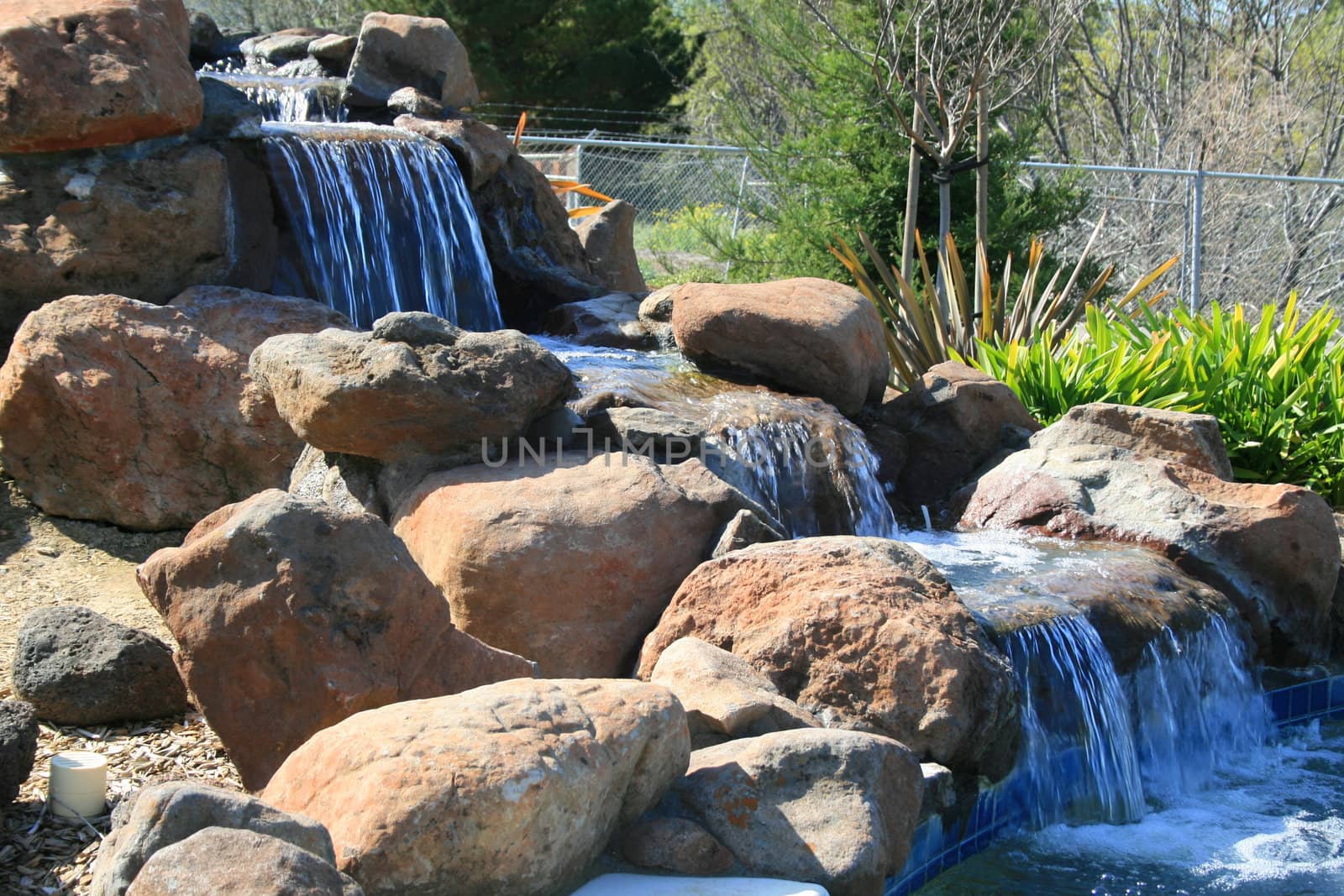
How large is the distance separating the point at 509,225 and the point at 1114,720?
5028 millimetres

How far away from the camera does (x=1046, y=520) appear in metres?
5.56

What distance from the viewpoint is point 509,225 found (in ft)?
26.8

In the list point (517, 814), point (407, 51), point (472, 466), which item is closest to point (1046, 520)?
point (472, 466)

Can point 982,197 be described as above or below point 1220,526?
above

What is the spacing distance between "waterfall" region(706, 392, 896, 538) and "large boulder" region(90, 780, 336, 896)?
2861 millimetres

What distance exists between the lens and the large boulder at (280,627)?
3379 millimetres

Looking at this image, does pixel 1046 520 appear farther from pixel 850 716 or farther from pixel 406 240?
pixel 406 240

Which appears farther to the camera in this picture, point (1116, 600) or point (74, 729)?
point (1116, 600)

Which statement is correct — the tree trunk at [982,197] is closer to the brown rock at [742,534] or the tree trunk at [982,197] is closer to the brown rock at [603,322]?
the brown rock at [603,322]

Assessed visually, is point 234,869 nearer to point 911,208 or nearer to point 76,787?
point 76,787

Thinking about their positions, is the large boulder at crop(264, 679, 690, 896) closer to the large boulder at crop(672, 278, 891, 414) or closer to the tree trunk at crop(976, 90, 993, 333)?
the large boulder at crop(672, 278, 891, 414)

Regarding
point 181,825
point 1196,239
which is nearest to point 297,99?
point 181,825

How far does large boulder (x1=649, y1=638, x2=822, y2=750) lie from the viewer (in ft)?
10.8

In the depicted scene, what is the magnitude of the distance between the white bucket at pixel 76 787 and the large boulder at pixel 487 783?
0.62m
